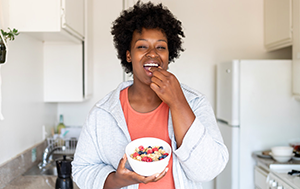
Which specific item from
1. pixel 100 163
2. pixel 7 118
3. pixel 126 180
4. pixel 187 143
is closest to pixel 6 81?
pixel 7 118

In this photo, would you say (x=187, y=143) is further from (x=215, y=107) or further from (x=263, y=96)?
(x=215, y=107)

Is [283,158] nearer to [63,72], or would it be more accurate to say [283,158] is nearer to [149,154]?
[149,154]

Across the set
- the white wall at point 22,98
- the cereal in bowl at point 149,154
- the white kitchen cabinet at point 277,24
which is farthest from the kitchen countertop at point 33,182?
the white kitchen cabinet at point 277,24

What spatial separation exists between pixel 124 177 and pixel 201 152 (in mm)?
266

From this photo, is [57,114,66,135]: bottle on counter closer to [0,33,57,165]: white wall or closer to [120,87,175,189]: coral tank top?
[0,33,57,165]: white wall

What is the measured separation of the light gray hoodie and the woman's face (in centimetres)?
16

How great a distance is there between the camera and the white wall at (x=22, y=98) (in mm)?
1801

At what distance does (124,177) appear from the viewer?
96 centimetres

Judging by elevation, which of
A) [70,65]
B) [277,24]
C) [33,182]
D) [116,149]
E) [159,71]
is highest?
[277,24]

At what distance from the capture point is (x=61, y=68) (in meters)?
2.50

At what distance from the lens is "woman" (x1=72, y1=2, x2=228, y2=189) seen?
958mm

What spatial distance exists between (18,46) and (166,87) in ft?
4.64

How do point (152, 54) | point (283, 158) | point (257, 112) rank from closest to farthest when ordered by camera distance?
point (152, 54) → point (283, 158) → point (257, 112)

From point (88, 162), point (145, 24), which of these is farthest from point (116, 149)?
point (145, 24)
